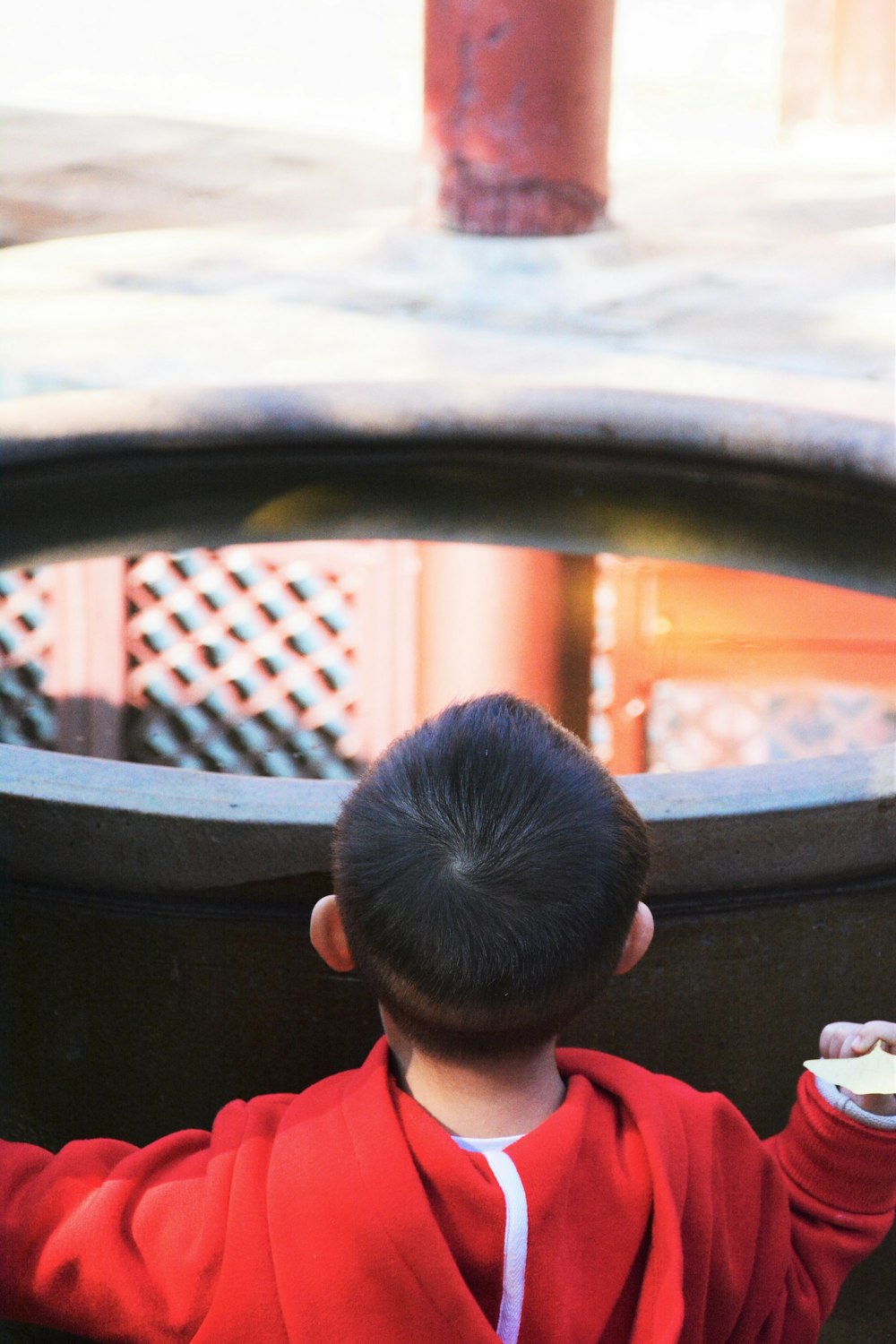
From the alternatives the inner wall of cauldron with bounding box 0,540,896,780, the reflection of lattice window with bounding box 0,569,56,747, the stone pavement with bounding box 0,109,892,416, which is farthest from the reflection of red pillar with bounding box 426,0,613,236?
the reflection of lattice window with bounding box 0,569,56,747

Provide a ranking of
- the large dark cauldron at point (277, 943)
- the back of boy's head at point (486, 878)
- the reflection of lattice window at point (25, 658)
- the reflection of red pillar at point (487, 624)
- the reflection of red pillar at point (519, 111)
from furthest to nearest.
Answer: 1. the reflection of red pillar at point (519, 111)
2. the reflection of red pillar at point (487, 624)
3. the reflection of lattice window at point (25, 658)
4. the large dark cauldron at point (277, 943)
5. the back of boy's head at point (486, 878)

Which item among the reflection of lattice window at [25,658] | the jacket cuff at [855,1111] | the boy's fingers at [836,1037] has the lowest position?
the jacket cuff at [855,1111]

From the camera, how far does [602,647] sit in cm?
227

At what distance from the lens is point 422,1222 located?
3.20 ft

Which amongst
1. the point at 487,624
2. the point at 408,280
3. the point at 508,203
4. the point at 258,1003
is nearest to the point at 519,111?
the point at 508,203

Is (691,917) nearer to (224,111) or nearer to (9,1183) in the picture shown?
(9,1183)

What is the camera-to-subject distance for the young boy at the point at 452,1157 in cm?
96

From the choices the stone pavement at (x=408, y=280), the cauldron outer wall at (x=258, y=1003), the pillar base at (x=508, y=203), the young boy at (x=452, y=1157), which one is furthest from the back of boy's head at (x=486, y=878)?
the pillar base at (x=508, y=203)

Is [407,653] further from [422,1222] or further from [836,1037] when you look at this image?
[422,1222]

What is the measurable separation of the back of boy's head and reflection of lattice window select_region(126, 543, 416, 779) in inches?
41.4

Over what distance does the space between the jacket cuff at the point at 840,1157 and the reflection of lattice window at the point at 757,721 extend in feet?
2.78

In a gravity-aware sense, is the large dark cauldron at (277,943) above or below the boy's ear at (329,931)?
below

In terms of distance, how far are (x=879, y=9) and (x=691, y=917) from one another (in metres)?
8.40

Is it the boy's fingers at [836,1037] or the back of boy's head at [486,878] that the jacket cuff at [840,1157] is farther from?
the back of boy's head at [486,878]
